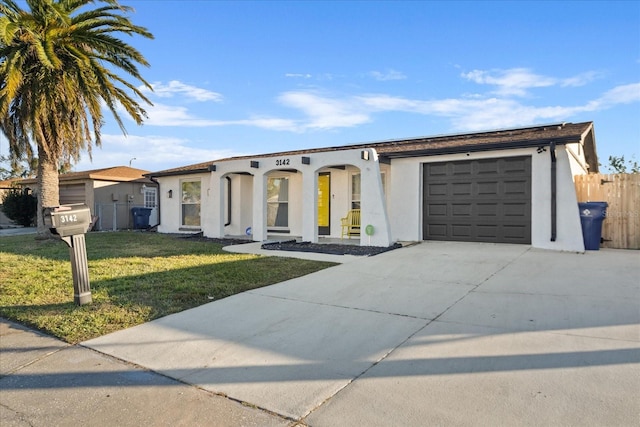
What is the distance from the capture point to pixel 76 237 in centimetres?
549

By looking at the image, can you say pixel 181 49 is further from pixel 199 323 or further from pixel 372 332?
pixel 372 332

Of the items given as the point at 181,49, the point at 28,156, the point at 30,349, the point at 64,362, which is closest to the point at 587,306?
the point at 64,362

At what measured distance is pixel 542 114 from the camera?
17391mm

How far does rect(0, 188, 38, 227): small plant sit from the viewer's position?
875 inches

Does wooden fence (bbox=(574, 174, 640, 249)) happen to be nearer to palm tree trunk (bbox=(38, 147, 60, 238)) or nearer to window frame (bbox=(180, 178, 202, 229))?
window frame (bbox=(180, 178, 202, 229))

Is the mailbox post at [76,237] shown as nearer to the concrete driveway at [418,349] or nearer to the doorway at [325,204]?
the concrete driveway at [418,349]

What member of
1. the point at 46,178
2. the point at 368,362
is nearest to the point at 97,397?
the point at 368,362

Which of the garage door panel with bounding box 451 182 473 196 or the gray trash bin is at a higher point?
the garage door panel with bounding box 451 182 473 196

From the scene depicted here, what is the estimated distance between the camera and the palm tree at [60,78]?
1120 cm

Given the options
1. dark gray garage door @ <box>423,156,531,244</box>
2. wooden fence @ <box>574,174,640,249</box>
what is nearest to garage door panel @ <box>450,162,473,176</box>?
dark gray garage door @ <box>423,156,531,244</box>

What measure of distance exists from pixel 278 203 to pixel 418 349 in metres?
12.4

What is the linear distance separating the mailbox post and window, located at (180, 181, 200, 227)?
1200 centimetres

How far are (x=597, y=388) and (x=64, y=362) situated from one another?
4545mm

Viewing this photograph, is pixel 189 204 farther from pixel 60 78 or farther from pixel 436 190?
pixel 436 190
